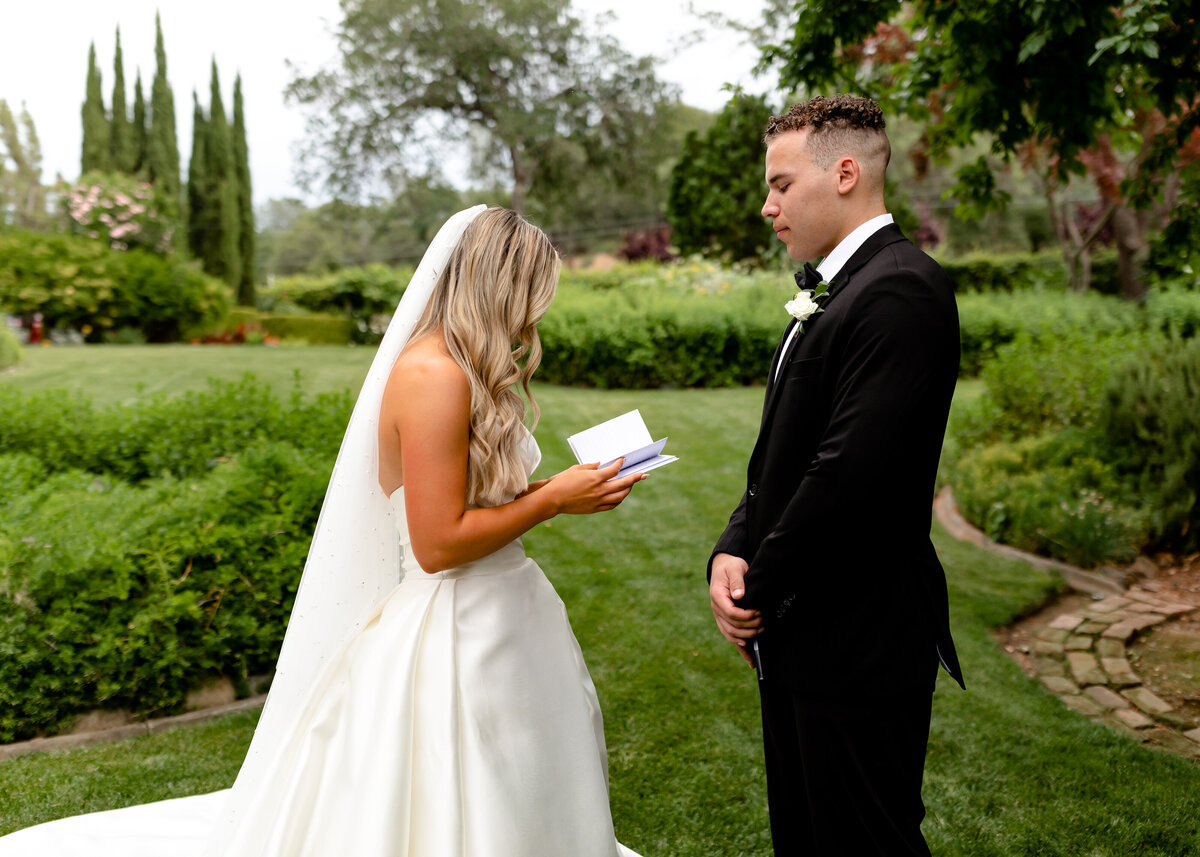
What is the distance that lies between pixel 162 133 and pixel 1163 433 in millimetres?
29543

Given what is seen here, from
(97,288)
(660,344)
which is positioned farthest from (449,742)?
(97,288)

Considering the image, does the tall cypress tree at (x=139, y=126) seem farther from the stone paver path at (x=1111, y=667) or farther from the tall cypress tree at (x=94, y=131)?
the stone paver path at (x=1111, y=667)

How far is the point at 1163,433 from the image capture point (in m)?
6.43

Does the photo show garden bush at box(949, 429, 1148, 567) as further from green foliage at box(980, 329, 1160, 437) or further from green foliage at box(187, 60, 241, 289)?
green foliage at box(187, 60, 241, 289)

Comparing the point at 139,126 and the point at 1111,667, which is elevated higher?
the point at 139,126

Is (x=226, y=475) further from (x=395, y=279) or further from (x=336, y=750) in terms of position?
(x=395, y=279)

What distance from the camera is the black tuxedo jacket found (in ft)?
6.26

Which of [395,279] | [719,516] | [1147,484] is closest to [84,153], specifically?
[395,279]

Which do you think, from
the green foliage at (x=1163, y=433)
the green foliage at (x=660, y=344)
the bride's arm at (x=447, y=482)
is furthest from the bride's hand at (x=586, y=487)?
the green foliage at (x=660, y=344)

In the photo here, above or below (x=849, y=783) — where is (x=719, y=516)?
below

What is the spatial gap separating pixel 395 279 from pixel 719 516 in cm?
1341

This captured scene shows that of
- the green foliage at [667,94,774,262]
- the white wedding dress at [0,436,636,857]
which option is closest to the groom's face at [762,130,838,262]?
the white wedding dress at [0,436,636,857]

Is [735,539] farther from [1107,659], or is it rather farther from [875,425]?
[1107,659]

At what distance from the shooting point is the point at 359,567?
8.27ft
